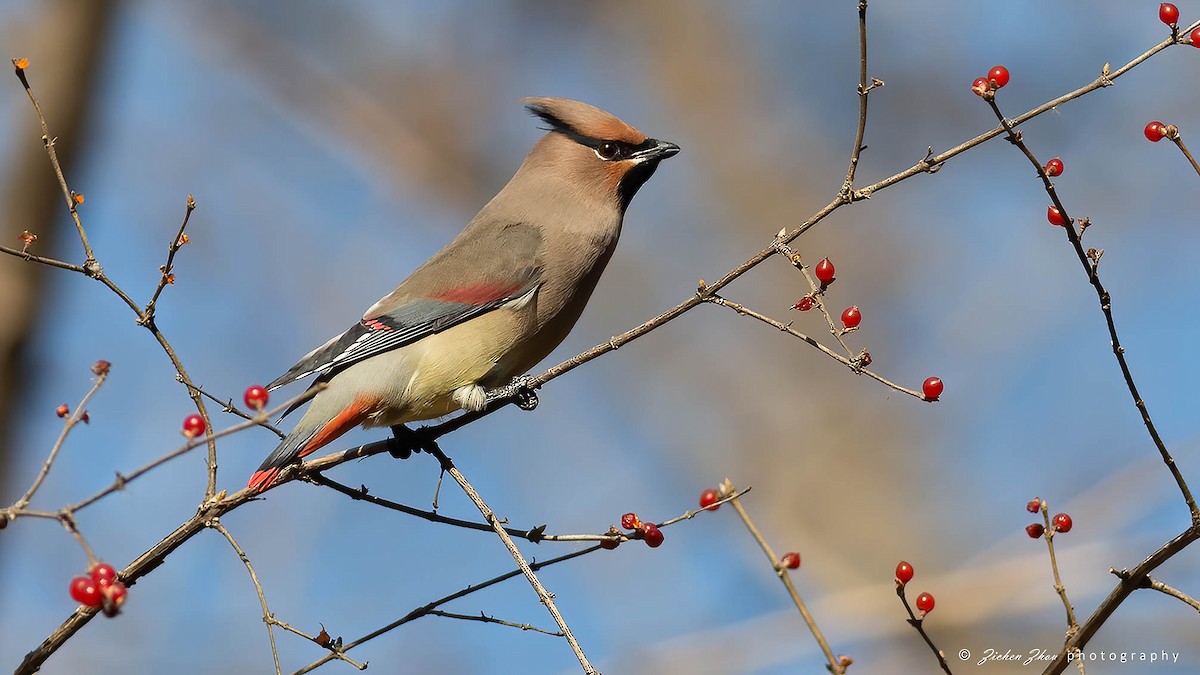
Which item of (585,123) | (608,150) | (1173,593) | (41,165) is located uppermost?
(41,165)

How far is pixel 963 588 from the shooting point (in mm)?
6848

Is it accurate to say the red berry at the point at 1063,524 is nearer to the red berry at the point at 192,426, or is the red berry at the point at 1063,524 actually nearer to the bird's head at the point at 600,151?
the red berry at the point at 192,426

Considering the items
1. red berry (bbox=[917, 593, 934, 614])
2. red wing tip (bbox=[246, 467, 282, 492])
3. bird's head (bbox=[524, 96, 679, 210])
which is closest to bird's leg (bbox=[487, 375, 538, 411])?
red wing tip (bbox=[246, 467, 282, 492])

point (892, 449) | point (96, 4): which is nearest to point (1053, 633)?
point (892, 449)

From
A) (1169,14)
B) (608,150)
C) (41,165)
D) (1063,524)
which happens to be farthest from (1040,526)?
(41,165)

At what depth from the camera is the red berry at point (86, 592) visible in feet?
7.34

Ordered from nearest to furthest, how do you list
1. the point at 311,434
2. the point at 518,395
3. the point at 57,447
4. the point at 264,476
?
the point at 57,447 → the point at 264,476 → the point at 311,434 → the point at 518,395

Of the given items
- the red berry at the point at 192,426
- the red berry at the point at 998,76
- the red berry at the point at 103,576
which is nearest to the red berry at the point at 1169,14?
the red berry at the point at 998,76

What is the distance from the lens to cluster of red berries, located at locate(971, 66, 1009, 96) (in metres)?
2.61

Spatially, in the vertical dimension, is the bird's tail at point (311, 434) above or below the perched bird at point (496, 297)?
below

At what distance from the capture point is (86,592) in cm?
227

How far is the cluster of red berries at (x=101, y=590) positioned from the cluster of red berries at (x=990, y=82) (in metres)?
1.84

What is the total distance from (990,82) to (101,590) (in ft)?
6.39

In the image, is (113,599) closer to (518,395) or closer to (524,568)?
(524,568)
